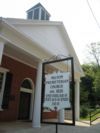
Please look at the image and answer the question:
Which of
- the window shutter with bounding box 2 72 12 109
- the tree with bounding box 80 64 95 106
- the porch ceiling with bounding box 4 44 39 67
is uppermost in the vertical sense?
the tree with bounding box 80 64 95 106

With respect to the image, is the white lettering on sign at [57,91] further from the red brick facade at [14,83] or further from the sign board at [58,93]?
the red brick facade at [14,83]

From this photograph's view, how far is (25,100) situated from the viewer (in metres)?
15.7

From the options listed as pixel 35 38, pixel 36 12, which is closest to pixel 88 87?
pixel 36 12

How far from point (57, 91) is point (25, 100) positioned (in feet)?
35.9

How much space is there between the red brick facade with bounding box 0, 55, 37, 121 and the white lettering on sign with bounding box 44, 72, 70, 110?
834cm

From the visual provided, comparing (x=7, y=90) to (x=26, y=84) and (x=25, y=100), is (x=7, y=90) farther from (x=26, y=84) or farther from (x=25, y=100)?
(x=26, y=84)

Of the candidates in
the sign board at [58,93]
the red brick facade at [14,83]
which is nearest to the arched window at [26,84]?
the red brick facade at [14,83]

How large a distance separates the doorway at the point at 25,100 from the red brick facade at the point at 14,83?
727mm

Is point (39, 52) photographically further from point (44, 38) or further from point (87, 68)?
point (87, 68)

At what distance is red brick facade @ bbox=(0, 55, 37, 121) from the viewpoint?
13.4 meters

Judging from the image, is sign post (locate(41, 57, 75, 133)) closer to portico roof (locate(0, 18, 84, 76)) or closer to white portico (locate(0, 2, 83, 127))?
white portico (locate(0, 2, 83, 127))

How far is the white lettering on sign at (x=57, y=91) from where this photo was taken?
16.3 feet

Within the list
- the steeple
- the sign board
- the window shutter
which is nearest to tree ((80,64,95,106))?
the steeple

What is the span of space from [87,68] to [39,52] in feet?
109
